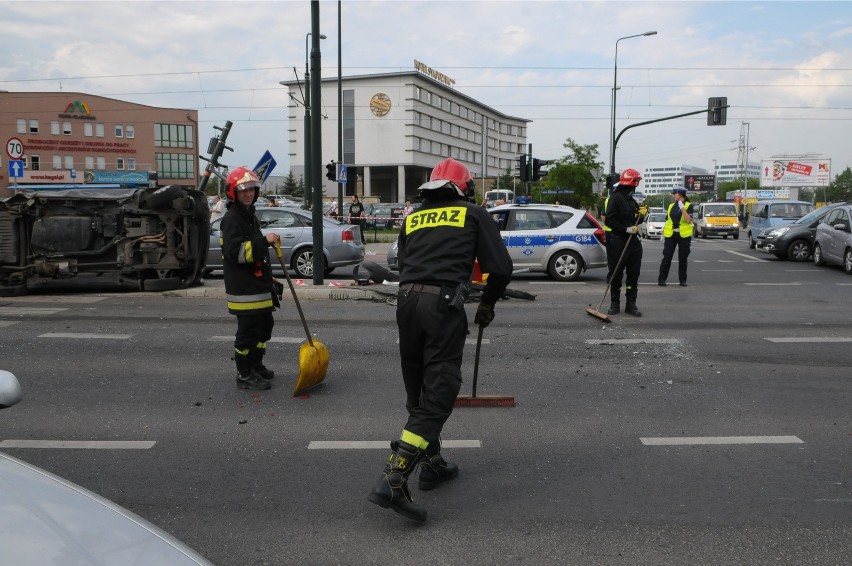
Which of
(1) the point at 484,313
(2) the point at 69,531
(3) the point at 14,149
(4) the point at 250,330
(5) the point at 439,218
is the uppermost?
(3) the point at 14,149

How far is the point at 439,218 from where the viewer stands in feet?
13.6

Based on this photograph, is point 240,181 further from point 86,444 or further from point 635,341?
point 635,341

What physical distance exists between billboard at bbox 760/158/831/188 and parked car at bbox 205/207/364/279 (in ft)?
241

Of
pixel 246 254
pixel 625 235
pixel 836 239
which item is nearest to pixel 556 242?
pixel 625 235

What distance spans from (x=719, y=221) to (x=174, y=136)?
196 feet

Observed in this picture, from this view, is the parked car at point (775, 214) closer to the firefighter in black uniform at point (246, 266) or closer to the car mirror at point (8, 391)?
the firefighter in black uniform at point (246, 266)

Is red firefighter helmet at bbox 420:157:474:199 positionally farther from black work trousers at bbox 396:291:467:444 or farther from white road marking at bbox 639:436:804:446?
white road marking at bbox 639:436:804:446

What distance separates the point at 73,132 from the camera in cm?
7088

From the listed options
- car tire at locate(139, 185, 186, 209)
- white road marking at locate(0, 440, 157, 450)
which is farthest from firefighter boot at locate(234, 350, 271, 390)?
car tire at locate(139, 185, 186, 209)

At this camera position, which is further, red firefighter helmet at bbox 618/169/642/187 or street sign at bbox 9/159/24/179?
street sign at bbox 9/159/24/179

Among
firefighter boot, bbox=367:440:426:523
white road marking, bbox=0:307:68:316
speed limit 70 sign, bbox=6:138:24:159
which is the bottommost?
white road marking, bbox=0:307:68:316

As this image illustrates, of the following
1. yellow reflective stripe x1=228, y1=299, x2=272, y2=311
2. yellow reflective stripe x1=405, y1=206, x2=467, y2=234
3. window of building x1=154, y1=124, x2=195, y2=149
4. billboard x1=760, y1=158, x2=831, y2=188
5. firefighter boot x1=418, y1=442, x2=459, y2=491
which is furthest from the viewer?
window of building x1=154, y1=124, x2=195, y2=149

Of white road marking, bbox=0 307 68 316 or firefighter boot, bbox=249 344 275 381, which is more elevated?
firefighter boot, bbox=249 344 275 381

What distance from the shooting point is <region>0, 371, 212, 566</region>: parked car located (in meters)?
1.86
